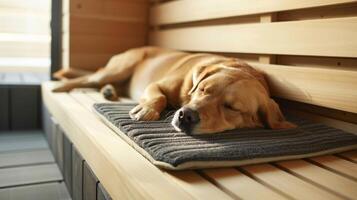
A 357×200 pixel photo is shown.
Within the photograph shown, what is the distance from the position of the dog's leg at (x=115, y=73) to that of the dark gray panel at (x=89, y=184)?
1.21 m

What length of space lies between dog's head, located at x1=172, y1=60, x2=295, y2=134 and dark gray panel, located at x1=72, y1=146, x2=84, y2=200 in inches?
18.4

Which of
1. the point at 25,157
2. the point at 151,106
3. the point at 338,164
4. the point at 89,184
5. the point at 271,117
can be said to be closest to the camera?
the point at 338,164

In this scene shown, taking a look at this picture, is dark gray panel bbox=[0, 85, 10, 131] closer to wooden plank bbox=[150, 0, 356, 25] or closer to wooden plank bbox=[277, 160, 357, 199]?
wooden plank bbox=[150, 0, 356, 25]

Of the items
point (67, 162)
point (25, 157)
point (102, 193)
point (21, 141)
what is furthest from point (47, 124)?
point (102, 193)

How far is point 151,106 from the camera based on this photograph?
166cm

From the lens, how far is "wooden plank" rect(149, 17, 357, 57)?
1476 mm

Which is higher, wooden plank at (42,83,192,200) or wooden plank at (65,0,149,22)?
wooden plank at (65,0,149,22)

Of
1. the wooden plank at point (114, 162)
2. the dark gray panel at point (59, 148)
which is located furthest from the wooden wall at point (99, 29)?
the wooden plank at point (114, 162)

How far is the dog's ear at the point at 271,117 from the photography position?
1.54 m

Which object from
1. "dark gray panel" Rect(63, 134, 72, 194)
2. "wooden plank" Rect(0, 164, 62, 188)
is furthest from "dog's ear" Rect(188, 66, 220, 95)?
"wooden plank" Rect(0, 164, 62, 188)

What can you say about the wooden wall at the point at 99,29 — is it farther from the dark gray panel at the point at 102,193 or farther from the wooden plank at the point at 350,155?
the wooden plank at the point at 350,155

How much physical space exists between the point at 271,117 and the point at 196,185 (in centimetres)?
69

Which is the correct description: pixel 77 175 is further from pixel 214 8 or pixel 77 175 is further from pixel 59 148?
pixel 214 8

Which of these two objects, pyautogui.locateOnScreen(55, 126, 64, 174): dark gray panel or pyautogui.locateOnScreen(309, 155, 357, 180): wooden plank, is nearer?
pyautogui.locateOnScreen(309, 155, 357, 180): wooden plank
